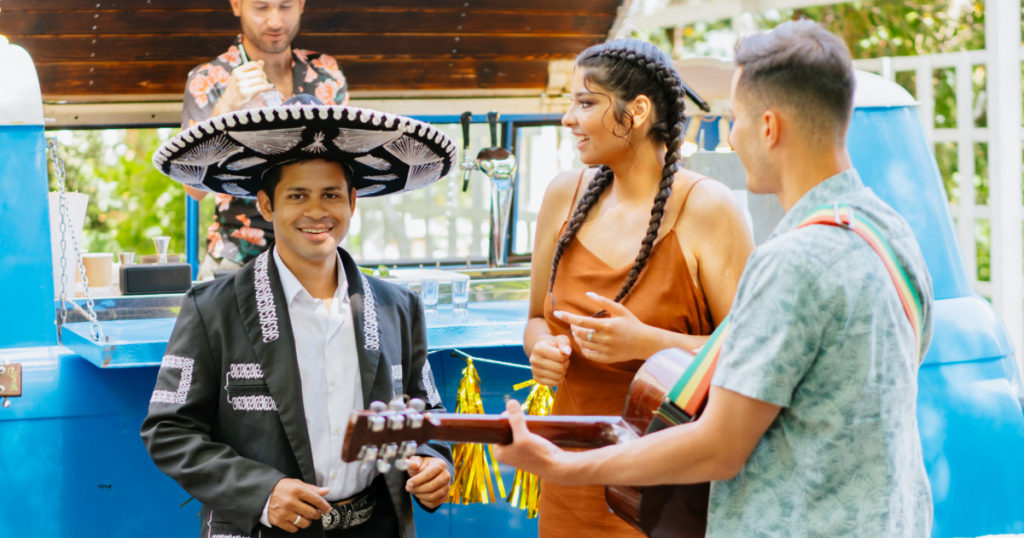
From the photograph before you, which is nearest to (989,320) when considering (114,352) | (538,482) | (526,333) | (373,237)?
(538,482)

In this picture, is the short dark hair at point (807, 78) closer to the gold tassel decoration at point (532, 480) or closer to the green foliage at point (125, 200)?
the gold tassel decoration at point (532, 480)

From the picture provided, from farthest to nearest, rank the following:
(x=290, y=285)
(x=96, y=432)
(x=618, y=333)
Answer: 1. (x=96, y=432)
2. (x=290, y=285)
3. (x=618, y=333)

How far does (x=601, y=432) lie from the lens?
1.68m

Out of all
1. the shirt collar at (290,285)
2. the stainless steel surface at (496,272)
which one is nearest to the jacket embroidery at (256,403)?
the shirt collar at (290,285)

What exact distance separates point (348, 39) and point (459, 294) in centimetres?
165

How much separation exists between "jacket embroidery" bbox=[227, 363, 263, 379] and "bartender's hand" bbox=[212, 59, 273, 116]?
134 cm

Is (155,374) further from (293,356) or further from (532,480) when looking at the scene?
(532,480)

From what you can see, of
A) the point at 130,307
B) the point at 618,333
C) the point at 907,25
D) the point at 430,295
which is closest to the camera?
the point at 618,333

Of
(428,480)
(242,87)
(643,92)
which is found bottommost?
(428,480)

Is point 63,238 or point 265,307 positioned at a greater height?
point 63,238

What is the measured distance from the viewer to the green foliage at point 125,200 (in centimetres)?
589

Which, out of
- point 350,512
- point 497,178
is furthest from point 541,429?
point 497,178

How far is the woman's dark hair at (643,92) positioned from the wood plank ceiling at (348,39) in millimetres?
2312

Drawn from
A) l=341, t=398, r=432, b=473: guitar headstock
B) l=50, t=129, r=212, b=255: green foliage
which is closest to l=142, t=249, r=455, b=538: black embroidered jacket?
l=341, t=398, r=432, b=473: guitar headstock
